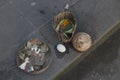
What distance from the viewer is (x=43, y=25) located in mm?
3770

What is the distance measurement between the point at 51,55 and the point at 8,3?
1.10m

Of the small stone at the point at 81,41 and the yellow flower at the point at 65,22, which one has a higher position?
the yellow flower at the point at 65,22

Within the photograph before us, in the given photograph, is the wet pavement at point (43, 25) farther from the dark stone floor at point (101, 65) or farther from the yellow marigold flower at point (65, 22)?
the yellow marigold flower at point (65, 22)

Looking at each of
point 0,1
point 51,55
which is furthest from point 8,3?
point 51,55

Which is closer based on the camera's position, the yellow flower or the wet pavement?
the wet pavement

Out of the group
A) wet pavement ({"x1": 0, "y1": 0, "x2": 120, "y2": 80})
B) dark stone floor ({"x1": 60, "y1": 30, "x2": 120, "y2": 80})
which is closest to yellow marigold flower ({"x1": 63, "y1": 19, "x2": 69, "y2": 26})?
wet pavement ({"x1": 0, "y1": 0, "x2": 120, "y2": 80})

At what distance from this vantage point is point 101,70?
142 inches

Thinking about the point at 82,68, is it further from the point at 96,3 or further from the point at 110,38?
the point at 96,3

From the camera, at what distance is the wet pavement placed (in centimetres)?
348

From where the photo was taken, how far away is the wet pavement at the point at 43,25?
348 cm

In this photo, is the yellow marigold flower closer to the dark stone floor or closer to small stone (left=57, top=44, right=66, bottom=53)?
small stone (left=57, top=44, right=66, bottom=53)

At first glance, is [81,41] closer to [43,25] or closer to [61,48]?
[61,48]

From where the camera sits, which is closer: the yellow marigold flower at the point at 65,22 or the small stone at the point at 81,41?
the small stone at the point at 81,41

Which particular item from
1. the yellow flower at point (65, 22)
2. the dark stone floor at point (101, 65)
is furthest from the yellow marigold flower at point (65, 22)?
the dark stone floor at point (101, 65)
